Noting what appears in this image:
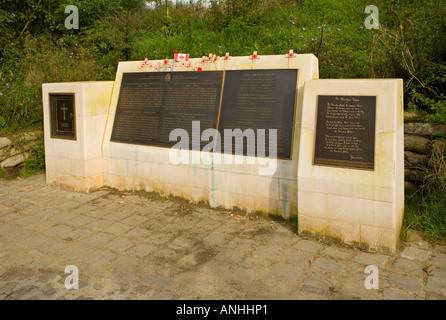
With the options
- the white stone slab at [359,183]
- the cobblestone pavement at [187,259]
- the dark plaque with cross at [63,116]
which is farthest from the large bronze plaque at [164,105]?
the white stone slab at [359,183]

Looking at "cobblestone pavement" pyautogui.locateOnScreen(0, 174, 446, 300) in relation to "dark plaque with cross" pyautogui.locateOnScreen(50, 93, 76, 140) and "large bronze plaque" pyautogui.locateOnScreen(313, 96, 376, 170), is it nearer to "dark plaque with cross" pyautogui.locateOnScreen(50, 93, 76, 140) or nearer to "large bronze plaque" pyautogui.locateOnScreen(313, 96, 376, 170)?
"large bronze plaque" pyautogui.locateOnScreen(313, 96, 376, 170)

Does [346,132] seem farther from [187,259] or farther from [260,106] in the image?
[187,259]

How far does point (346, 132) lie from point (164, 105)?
2971 millimetres

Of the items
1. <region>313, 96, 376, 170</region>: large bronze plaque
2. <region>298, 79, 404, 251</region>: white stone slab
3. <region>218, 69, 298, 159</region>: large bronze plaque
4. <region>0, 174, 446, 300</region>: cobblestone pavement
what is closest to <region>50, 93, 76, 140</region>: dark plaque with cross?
<region>0, 174, 446, 300</region>: cobblestone pavement

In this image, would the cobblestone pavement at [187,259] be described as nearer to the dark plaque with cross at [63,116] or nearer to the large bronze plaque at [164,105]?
the large bronze plaque at [164,105]

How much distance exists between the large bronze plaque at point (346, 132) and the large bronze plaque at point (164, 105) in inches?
66.3

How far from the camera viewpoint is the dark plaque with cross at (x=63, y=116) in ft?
20.8

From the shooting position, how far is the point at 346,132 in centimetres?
432

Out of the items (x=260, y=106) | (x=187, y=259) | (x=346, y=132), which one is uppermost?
(x=260, y=106)

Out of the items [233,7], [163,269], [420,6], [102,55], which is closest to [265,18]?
[233,7]

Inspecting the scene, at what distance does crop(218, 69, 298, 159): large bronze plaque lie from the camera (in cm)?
498

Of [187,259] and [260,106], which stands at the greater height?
[260,106]

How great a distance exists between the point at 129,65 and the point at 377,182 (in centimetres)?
459

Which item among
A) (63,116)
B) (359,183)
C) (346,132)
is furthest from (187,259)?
(63,116)
